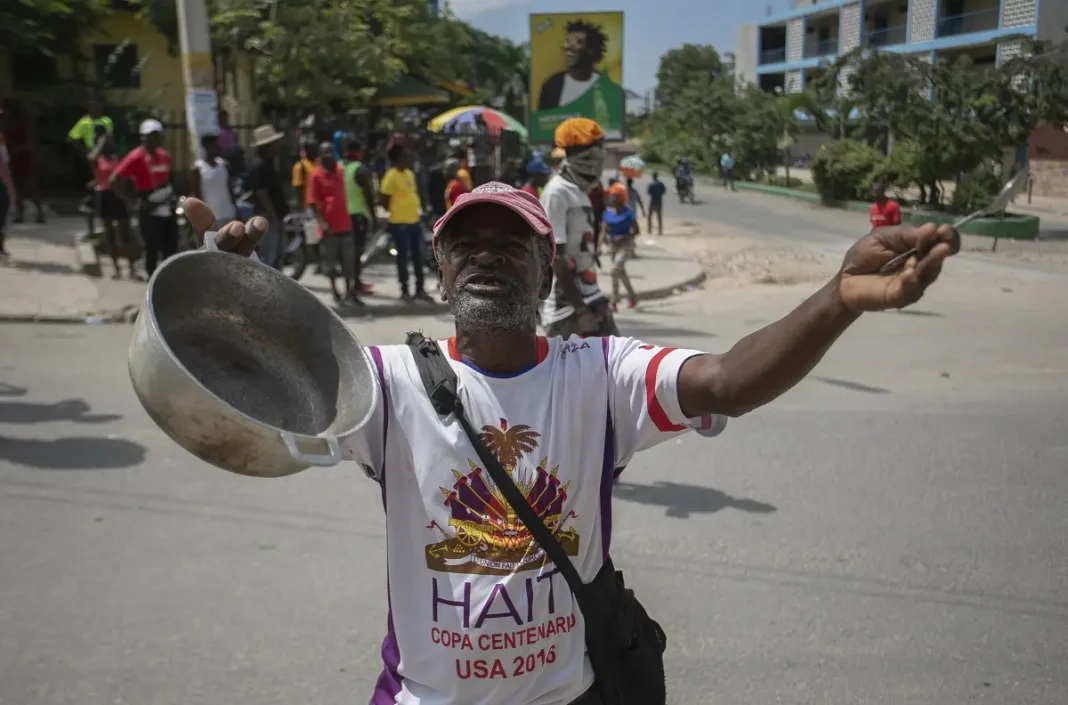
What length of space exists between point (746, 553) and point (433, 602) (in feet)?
9.97

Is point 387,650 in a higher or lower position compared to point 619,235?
higher

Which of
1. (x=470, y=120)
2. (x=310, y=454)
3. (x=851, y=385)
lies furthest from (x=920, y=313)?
(x=470, y=120)

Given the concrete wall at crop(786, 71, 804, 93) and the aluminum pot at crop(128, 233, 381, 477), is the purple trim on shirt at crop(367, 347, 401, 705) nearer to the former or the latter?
the aluminum pot at crop(128, 233, 381, 477)

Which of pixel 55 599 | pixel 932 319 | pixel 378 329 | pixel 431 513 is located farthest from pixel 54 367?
pixel 932 319

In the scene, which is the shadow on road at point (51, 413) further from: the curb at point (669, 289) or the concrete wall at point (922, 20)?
the concrete wall at point (922, 20)

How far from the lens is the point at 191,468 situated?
228 inches

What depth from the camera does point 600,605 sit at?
1.92m

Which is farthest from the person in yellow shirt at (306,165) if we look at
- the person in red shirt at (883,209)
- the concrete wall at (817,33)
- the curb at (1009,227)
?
the concrete wall at (817,33)

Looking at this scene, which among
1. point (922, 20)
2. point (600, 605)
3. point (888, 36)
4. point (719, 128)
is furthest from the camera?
point (719, 128)

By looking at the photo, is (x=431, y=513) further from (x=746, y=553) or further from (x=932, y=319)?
(x=932, y=319)

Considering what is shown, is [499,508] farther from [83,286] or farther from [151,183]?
[83,286]

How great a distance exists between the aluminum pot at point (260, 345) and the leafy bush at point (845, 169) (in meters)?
29.4

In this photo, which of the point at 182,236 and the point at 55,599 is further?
the point at 182,236

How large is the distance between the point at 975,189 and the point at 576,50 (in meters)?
10.6
